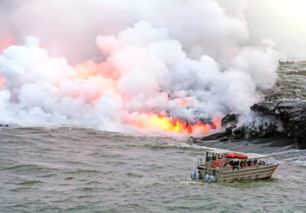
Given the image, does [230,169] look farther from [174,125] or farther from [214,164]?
[174,125]

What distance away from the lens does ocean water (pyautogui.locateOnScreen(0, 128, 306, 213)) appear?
42.8m

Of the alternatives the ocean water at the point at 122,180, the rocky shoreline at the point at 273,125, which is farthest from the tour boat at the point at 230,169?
the rocky shoreline at the point at 273,125

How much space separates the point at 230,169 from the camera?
176 feet

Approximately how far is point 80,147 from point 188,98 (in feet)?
93.0

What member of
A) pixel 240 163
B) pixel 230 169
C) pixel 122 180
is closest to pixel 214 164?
pixel 230 169

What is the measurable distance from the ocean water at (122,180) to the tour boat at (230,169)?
41.7 inches

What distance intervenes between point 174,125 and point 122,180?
39820 millimetres

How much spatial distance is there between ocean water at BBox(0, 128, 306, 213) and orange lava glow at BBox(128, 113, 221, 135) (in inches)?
367

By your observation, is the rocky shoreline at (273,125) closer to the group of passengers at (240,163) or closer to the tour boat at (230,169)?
the tour boat at (230,169)

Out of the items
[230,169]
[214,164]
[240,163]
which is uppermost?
[240,163]

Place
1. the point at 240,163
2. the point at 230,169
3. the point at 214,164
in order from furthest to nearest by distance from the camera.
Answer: the point at 240,163, the point at 230,169, the point at 214,164

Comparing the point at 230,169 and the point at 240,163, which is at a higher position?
the point at 240,163

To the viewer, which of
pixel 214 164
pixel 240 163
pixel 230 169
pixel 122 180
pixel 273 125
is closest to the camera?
pixel 122 180

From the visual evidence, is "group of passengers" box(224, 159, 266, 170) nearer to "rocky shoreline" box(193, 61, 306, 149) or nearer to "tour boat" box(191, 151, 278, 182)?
"tour boat" box(191, 151, 278, 182)
